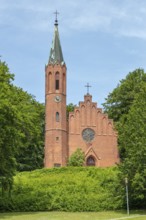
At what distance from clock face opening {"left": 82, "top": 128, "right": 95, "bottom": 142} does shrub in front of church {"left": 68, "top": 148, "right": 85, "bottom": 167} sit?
1.82 meters

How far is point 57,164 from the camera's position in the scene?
53531 mm

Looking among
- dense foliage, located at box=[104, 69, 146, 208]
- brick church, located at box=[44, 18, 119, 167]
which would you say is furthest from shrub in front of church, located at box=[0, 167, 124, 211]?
brick church, located at box=[44, 18, 119, 167]

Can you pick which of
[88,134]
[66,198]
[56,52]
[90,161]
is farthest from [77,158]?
[66,198]

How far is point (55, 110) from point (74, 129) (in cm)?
346

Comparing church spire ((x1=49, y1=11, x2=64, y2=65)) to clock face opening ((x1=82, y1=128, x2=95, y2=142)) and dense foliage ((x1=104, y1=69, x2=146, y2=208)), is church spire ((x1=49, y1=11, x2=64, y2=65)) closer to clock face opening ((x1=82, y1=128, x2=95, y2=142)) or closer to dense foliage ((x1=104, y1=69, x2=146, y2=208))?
clock face opening ((x1=82, y1=128, x2=95, y2=142))

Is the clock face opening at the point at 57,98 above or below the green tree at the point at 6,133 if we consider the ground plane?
above

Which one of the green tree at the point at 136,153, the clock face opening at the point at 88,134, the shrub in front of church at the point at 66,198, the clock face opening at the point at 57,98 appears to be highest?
the clock face opening at the point at 57,98

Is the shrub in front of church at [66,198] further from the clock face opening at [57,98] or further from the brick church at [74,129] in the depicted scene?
the clock face opening at [57,98]

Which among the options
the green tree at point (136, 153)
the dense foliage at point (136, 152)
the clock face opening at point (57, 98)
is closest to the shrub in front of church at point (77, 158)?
the clock face opening at point (57, 98)

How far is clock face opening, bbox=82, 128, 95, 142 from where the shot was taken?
182 ft

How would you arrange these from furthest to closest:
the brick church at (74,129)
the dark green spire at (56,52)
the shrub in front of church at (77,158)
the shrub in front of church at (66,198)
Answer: the dark green spire at (56,52) → the brick church at (74,129) → the shrub in front of church at (77,158) → the shrub in front of church at (66,198)

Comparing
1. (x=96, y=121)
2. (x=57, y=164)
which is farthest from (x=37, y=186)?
(x=96, y=121)

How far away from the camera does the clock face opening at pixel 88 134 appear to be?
182 ft

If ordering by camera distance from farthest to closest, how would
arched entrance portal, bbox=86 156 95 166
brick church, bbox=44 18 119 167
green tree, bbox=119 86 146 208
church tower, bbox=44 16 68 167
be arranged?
arched entrance portal, bbox=86 156 95 166, brick church, bbox=44 18 119 167, church tower, bbox=44 16 68 167, green tree, bbox=119 86 146 208
